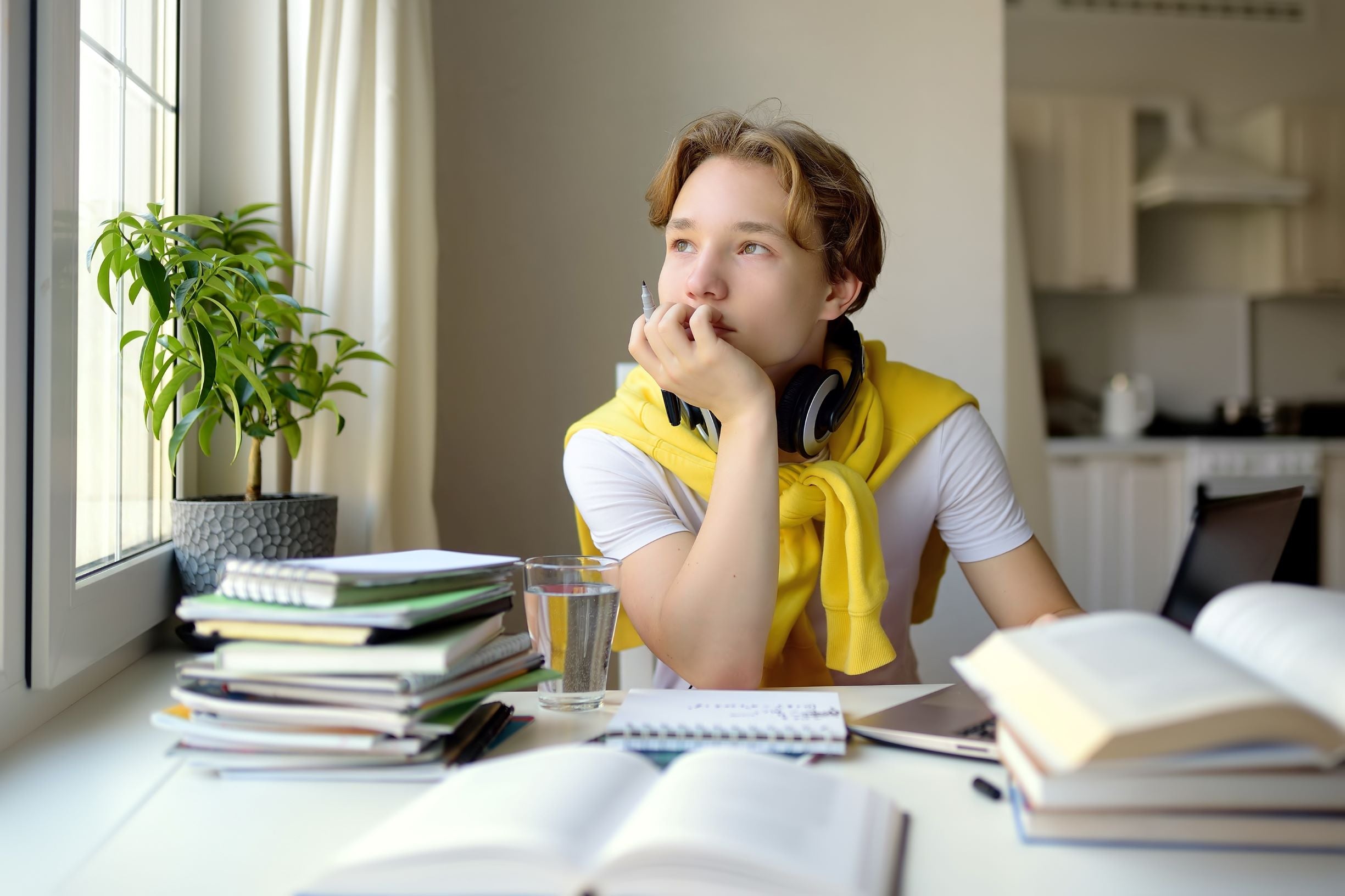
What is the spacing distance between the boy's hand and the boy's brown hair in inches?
8.4

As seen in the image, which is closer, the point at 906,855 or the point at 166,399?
the point at 906,855

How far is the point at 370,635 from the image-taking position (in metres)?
0.71

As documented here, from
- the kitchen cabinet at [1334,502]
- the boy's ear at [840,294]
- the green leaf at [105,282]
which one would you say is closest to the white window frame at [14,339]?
the green leaf at [105,282]

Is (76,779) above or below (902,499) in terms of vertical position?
below

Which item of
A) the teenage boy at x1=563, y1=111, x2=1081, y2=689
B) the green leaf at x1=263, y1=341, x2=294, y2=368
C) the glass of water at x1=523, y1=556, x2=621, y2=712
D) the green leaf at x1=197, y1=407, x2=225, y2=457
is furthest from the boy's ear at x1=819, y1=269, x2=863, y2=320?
the green leaf at x1=197, y1=407, x2=225, y2=457

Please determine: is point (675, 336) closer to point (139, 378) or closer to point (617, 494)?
point (617, 494)

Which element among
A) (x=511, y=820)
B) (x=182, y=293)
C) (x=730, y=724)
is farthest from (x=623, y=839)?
(x=182, y=293)

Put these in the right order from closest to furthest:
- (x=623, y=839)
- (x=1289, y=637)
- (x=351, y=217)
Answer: (x=623, y=839)
(x=1289, y=637)
(x=351, y=217)

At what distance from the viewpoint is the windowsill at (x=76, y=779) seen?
2.13 ft

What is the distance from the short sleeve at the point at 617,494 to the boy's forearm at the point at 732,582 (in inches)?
4.6

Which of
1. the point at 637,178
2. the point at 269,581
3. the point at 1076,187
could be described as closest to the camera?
the point at 269,581

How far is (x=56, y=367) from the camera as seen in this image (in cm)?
98

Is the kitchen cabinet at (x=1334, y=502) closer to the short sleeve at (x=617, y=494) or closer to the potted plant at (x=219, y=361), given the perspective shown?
the short sleeve at (x=617, y=494)

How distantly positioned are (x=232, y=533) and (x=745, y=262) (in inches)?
29.3
